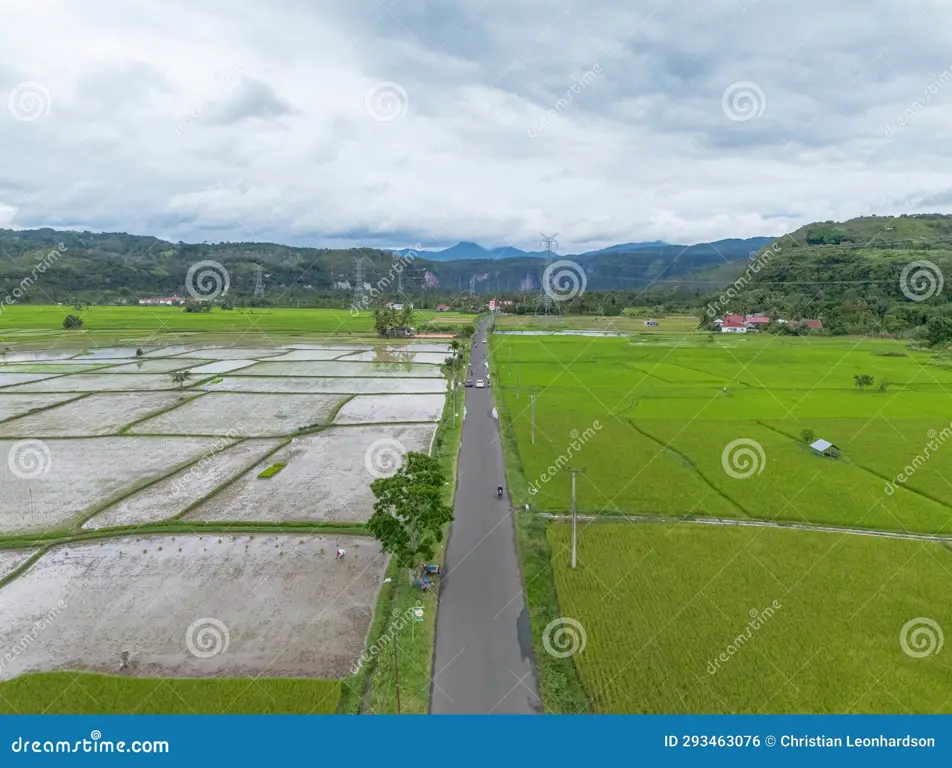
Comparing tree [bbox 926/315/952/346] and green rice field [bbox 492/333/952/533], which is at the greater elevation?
tree [bbox 926/315/952/346]

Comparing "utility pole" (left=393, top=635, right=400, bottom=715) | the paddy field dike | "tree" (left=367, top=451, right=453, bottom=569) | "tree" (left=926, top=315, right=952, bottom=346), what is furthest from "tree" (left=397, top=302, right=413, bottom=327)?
"utility pole" (left=393, top=635, right=400, bottom=715)

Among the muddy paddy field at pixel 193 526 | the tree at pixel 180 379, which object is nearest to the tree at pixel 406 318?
the tree at pixel 180 379

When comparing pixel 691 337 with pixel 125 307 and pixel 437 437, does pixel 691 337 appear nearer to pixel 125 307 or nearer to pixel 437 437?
pixel 437 437

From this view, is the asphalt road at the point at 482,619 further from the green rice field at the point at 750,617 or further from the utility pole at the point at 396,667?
the green rice field at the point at 750,617

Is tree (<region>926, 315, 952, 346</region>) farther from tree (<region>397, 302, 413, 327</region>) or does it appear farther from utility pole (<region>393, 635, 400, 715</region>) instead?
utility pole (<region>393, 635, 400, 715</region>)

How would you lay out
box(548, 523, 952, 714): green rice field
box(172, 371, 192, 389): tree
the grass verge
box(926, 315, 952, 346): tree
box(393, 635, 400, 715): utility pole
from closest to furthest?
1. box(393, 635, 400, 715): utility pole
2. the grass verge
3. box(548, 523, 952, 714): green rice field
4. box(172, 371, 192, 389): tree
5. box(926, 315, 952, 346): tree

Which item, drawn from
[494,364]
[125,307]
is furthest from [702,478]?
[125,307]

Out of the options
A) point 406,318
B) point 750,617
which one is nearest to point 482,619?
point 750,617

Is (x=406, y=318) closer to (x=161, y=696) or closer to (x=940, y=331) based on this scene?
(x=940, y=331)
